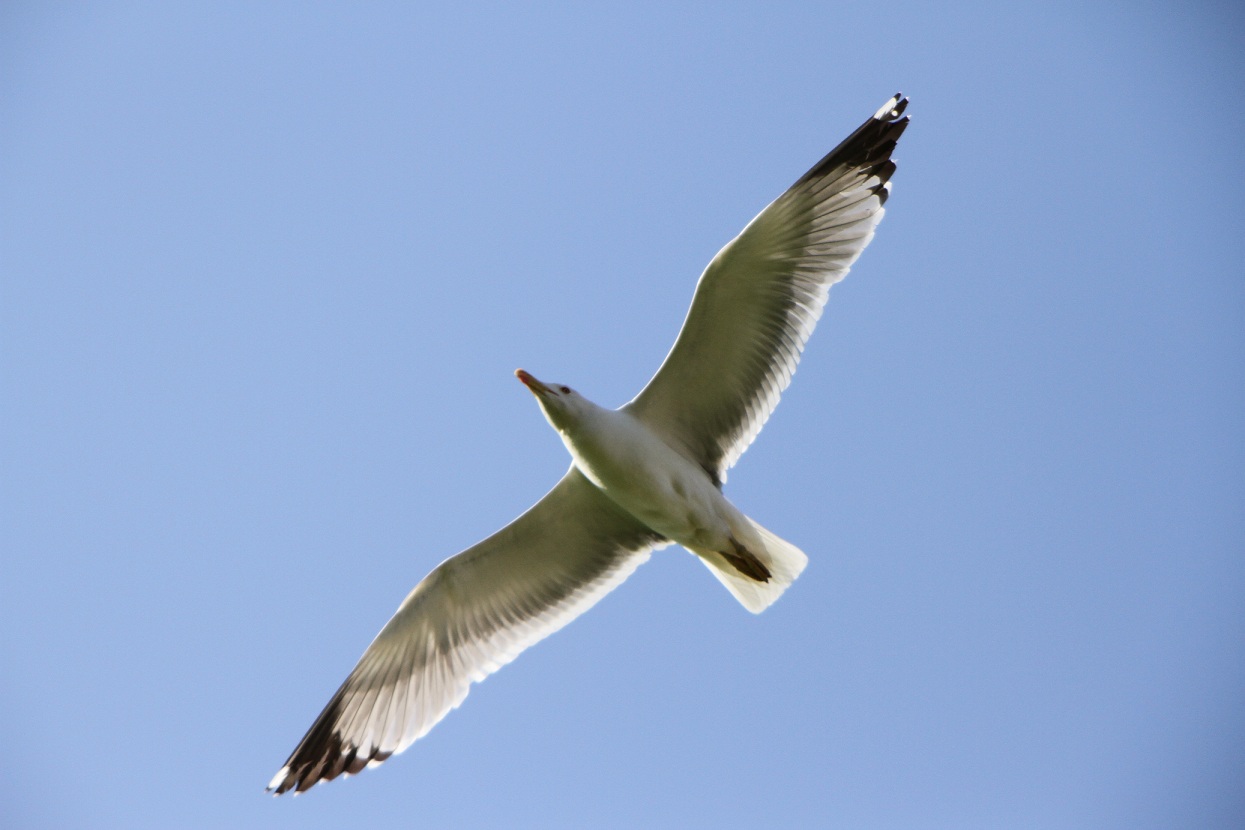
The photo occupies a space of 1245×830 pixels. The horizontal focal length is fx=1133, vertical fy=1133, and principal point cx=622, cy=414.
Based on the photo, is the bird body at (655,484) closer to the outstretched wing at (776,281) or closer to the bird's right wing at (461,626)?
the outstretched wing at (776,281)

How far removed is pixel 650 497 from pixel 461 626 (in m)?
1.58

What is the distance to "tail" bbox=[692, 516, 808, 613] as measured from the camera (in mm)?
6117

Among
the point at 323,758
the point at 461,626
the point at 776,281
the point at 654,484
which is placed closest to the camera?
the point at 654,484

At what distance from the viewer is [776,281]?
611cm

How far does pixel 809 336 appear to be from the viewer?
244 inches

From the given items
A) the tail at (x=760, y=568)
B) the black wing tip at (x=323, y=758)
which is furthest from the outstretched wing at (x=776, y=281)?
the black wing tip at (x=323, y=758)

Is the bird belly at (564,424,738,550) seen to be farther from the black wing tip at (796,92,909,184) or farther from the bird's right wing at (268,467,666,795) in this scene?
the black wing tip at (796,92,909,184)

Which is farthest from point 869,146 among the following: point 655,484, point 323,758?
point 323,758

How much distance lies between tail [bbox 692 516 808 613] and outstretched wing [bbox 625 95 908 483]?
2.58 ft

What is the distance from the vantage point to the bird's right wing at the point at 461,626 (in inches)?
259

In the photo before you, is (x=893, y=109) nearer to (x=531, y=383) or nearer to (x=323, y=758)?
(x=531, y=383)

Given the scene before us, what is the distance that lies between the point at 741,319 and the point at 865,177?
103 centimetres

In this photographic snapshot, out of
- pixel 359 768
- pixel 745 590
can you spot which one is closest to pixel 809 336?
pixel 745 590

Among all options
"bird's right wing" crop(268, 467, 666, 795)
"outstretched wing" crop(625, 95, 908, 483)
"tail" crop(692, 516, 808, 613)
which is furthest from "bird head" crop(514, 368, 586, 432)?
"tail" crop(692, 516, 808, 613)
